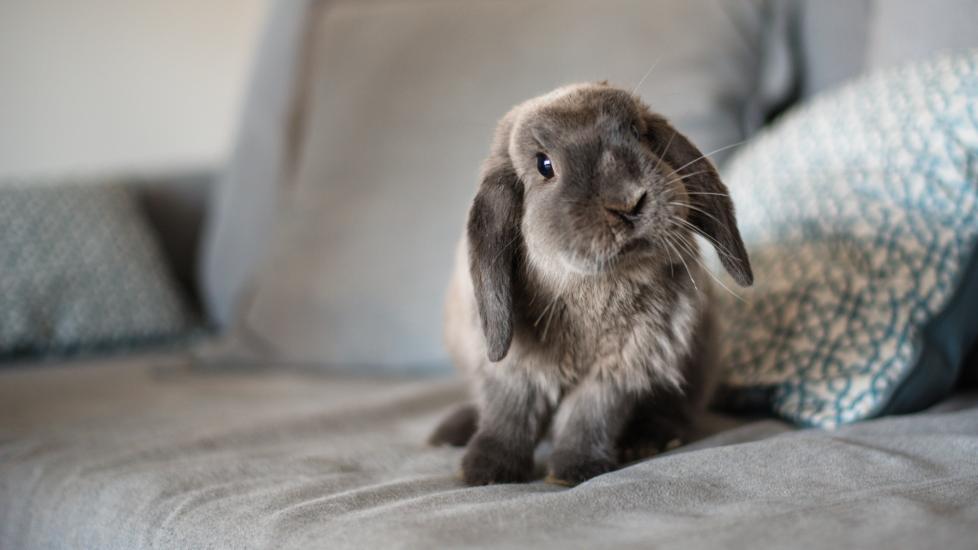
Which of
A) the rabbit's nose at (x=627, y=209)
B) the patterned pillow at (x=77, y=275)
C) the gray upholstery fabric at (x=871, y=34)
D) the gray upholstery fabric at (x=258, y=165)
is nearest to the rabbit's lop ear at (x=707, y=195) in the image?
the rabbit's nose at (x=627, y=209)

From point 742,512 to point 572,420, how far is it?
0.27 meters

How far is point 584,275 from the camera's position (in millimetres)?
968

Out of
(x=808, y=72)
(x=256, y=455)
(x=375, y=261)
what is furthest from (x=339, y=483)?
(x=808, y=72)

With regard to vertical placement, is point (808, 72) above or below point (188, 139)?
above

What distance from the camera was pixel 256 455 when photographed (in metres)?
1.21

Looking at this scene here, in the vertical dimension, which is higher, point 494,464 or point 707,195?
point 707,195

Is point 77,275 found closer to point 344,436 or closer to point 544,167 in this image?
point 344,436

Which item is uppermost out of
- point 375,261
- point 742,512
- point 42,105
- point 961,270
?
point 42,105

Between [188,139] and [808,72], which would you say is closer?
[808,72]

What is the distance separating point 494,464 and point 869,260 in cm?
Answer: 56

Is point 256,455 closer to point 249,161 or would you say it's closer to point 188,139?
point 249,161

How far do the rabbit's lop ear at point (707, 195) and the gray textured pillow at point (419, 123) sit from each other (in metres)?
0.64

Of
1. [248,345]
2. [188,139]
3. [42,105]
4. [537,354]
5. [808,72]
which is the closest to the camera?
[537,354]

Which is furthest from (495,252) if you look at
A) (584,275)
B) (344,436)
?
(344,436)
